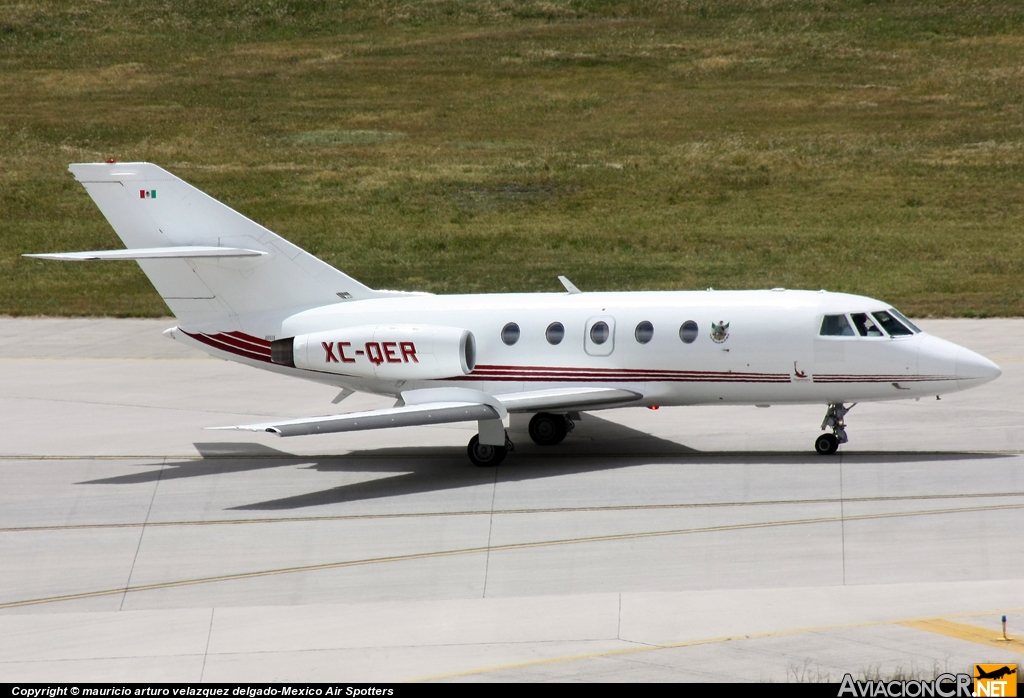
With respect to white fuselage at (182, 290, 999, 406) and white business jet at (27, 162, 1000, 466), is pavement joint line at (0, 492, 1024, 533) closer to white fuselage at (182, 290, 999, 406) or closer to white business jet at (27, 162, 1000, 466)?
white business jet at (27, 162, 1000, 466)

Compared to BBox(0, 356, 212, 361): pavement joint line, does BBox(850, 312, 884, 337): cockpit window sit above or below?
below

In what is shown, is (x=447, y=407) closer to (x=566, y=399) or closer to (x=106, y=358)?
(x=566, y=399)

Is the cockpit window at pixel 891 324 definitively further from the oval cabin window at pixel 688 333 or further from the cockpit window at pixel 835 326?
the oval cabin window at pixel 688 333

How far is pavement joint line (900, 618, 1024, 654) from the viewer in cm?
1191

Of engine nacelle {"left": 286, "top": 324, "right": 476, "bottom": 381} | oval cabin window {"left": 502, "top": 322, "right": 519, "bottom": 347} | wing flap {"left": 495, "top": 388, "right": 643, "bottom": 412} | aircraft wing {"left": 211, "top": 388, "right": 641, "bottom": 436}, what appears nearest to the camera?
aircraft wing {"left": 211, "top": 388, "right": 641, "bottom": 436}

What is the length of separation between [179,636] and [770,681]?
5.93 m

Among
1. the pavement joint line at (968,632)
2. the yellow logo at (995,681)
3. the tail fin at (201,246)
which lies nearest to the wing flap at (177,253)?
the tail fin at (201,246)

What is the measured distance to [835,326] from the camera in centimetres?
1997

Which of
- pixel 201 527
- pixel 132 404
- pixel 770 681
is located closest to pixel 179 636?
pixel 201 527

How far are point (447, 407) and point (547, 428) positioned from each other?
8.34 feet

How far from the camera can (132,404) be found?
25500 millimetres

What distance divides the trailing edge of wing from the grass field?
60.7 ft

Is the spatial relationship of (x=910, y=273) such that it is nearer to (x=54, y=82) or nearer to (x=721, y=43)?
(x=721, y=43)

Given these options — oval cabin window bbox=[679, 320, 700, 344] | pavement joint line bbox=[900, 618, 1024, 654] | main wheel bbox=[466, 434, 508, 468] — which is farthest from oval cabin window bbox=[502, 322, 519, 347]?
pavement joint line bbox=[900, 618, 1024, 654]
